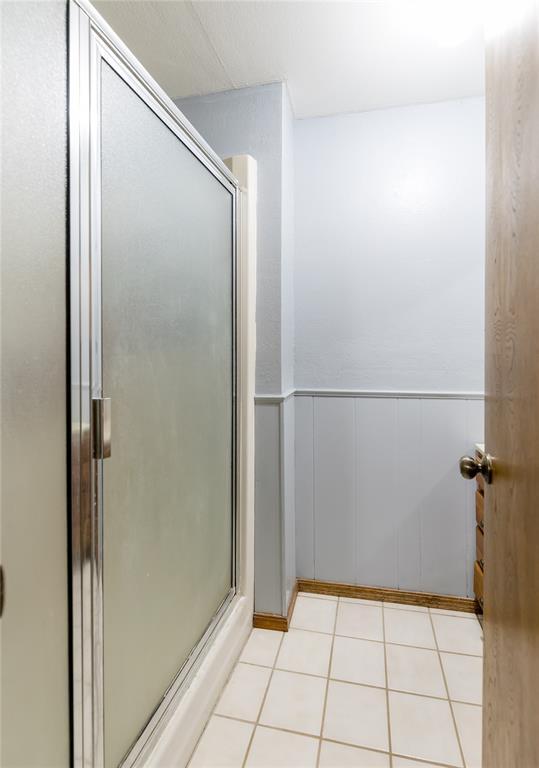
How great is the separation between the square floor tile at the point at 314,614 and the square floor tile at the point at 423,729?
0.43 m

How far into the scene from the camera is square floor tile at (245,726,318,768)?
1.24 m

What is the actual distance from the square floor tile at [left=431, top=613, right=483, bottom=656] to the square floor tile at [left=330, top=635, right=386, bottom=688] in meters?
0.27

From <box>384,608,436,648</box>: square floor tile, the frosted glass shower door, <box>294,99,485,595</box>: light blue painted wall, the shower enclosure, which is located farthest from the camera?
<box>294,99,485,595</box>: light blue painted wall

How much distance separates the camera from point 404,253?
6.66 feet

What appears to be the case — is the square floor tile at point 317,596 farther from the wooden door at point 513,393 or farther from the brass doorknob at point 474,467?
the brass doorknob at point 474,467

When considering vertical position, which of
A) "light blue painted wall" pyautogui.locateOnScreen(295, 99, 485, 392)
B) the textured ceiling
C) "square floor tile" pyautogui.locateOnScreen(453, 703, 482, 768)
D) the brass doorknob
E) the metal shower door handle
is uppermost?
the textured ceiling

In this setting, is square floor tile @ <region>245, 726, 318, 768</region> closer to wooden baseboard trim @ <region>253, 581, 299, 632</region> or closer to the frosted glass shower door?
the frosted glass shower door

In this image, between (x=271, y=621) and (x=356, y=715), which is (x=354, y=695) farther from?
(x=271, y=621)

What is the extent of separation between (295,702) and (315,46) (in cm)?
238

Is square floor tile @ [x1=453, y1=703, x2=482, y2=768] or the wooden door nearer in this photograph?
the wooden door

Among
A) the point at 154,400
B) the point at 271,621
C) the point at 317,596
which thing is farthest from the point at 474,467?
the point at 317,596

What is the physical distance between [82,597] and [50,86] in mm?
937

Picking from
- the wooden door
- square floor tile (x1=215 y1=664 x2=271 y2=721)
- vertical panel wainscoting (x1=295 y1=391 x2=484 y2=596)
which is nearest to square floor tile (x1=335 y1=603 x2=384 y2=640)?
vertical panel wainscoting (x1=295 y1=391 x2=484 y2=596)

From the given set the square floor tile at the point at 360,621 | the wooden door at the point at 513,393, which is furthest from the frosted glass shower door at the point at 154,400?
the wooden door at the point at 513,393
